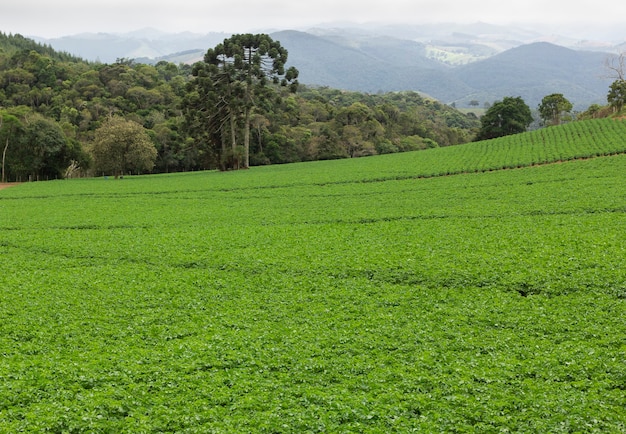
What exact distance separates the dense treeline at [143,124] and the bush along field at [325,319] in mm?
45399

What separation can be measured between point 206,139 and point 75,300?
62997 millimetres

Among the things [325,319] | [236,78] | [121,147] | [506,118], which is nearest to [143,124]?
[121,147]

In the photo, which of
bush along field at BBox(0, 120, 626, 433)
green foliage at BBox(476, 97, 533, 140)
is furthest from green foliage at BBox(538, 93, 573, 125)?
bush along field at BBox(0, 120, 626, 433)

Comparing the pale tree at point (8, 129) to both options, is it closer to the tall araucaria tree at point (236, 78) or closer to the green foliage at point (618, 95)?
the tall araucaria tree at point (236, 78)

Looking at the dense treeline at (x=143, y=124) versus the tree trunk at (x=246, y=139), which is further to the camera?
the dense treeline at (x=143, y=124)

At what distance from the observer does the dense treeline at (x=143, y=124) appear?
75.2 meters

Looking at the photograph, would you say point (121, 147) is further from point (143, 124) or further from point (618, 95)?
point (618, 95)

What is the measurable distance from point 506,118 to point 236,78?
208 ft

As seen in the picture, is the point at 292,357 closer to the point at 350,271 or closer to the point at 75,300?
the point at 350,271

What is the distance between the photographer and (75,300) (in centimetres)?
1902

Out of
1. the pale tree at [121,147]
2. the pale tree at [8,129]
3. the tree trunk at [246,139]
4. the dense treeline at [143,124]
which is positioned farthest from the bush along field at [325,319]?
the dense treeline at [143,124]

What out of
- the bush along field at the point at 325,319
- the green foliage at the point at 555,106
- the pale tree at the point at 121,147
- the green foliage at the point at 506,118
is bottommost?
the bush along field at the point at 325,319

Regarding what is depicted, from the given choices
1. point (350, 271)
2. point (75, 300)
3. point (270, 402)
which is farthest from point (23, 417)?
point (350, 271)

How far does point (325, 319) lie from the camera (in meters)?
16.7
